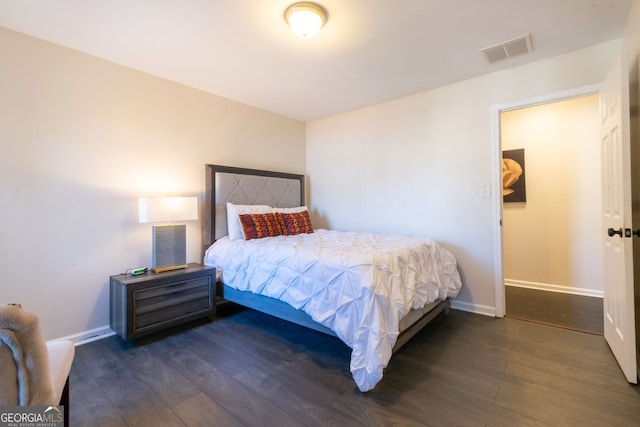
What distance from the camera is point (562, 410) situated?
5.26 ft

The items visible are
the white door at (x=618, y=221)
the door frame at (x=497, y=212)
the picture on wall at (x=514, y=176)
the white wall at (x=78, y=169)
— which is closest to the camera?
the white door at (x=618, y=221)

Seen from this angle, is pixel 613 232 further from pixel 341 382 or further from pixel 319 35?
pixel 319 35

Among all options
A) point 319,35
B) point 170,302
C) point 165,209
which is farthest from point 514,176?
point 170,302

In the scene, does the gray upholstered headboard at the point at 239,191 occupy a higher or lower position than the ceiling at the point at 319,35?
lower

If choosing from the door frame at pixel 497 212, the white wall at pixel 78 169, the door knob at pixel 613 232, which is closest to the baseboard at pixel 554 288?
the door frame at pixel 497 212

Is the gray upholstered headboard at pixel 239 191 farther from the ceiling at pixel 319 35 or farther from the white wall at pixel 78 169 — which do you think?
the ceiling at pixel 319 35

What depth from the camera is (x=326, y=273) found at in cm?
211

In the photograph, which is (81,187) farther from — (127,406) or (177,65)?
(127,406)

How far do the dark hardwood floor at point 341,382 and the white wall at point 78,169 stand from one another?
611 mm

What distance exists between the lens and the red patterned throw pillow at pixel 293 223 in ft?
11.7

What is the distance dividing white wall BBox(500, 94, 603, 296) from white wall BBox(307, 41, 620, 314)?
1220 mm

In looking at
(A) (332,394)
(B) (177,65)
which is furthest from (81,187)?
(A) (332,394)

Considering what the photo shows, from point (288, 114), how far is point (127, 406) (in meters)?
3.85

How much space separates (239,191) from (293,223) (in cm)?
81
